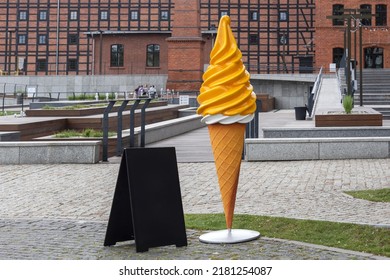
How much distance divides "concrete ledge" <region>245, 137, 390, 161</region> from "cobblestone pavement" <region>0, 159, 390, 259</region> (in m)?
0.39

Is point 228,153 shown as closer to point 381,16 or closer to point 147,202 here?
point 147,202

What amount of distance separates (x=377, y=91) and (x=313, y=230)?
26.9 m

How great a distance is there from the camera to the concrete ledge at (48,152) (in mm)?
14648

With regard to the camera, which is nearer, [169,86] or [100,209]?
[100,209]

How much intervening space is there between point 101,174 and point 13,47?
50.8 meters

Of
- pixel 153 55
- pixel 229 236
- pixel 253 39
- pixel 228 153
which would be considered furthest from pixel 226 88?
pixel 253 39

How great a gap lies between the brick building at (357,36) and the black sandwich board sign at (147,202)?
44.2m

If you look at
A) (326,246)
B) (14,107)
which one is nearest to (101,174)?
(326,246)

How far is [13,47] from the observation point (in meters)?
60.5

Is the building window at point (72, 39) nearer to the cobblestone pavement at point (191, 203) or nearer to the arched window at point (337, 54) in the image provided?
the arched window at point (337, 54)

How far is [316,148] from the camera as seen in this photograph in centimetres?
1477

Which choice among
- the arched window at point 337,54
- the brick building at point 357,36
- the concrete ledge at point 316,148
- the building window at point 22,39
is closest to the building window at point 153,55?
the brick building at point 357,36

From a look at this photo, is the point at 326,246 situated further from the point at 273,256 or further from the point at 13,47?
the point at 13,47

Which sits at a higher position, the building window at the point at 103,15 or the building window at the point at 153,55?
the building window at the point at 103,15
